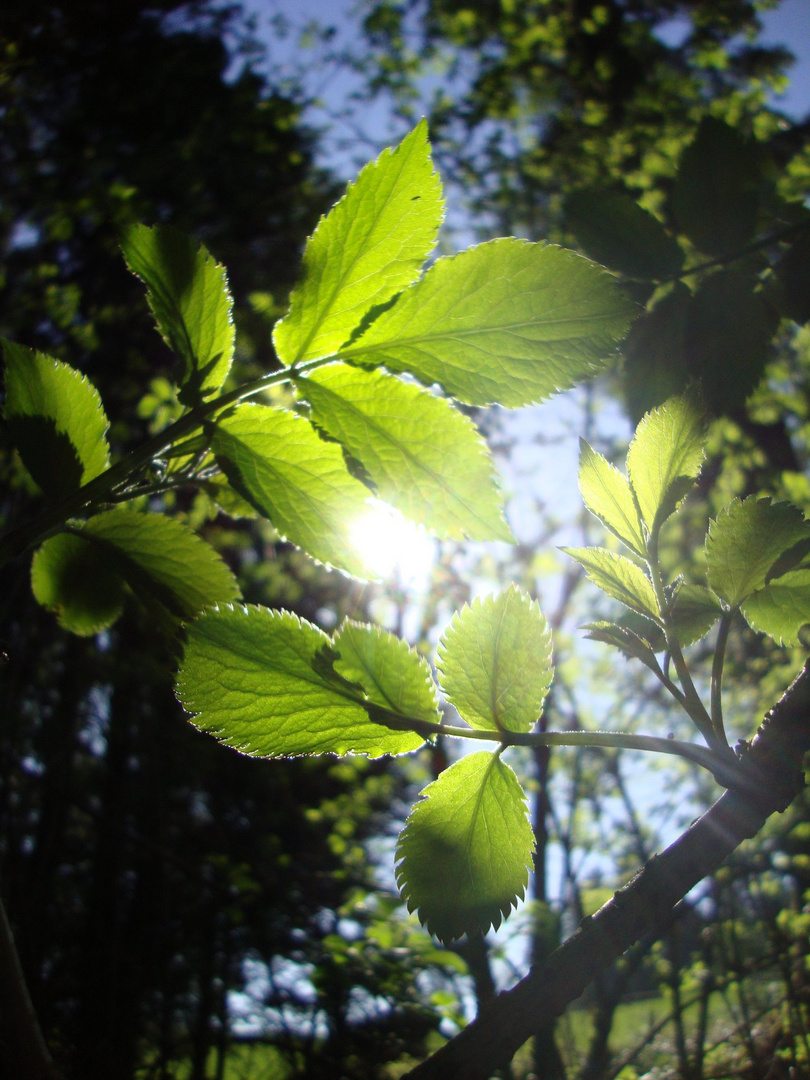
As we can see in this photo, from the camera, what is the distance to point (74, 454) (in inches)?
20.0

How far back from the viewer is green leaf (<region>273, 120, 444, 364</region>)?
479 mm

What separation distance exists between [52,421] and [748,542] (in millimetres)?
526

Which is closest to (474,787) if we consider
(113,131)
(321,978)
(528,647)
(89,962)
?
(528,647)

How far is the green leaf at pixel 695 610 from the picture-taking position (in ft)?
1.72

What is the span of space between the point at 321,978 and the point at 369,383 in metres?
2.73

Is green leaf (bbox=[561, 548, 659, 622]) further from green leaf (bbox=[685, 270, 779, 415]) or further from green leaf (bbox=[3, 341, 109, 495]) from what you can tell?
green leaf (bbox=[3, 341, 109, 495])

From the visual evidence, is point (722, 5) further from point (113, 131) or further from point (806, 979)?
point (806, 979)

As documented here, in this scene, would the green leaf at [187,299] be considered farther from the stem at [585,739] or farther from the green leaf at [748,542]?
the green leaf at [748,542]

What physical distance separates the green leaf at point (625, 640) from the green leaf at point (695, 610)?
0.06 meters

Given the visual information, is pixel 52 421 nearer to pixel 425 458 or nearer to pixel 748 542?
pixel 425 458

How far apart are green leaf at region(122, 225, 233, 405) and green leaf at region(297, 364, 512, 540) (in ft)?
0.36

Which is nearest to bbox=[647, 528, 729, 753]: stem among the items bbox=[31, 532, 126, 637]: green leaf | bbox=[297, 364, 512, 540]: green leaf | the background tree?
bbox=[297, 364, 512, 540]: green leaf

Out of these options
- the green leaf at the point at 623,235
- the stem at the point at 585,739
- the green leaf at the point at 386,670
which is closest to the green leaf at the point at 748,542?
the stem at the point at 585,739

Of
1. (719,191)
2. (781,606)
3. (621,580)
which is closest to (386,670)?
(621,580)
